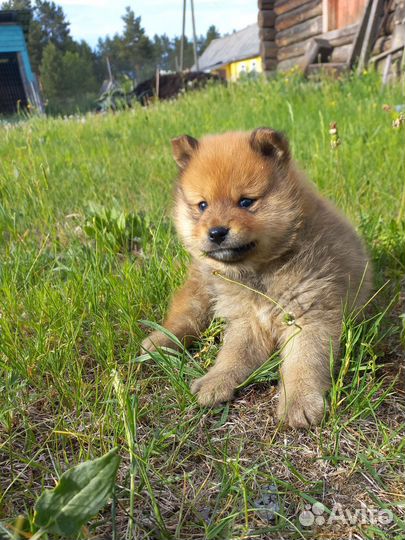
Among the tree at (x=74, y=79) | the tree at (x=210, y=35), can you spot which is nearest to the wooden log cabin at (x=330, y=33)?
the tree at (x=74, y=79)

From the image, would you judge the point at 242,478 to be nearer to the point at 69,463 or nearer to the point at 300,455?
the point at 300,455

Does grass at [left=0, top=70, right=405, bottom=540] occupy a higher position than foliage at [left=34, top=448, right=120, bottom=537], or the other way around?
foliage at [left=34, top=448, right=120, bottom=537]

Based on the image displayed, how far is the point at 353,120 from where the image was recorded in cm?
429

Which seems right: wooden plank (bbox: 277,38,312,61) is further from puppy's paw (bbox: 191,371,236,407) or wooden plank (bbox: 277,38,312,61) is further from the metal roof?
the metal roof

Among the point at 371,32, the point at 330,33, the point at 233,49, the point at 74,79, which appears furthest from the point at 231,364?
the point at 74,79

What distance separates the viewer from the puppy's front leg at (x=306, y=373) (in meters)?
1.35

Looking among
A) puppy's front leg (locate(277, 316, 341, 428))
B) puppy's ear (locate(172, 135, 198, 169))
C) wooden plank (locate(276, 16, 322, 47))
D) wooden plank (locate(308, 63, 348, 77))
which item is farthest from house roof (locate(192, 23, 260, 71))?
puppy's front leg (locate(277, 316, 341, 428))

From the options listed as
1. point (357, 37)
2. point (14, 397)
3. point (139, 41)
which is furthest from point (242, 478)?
point (139, 41)

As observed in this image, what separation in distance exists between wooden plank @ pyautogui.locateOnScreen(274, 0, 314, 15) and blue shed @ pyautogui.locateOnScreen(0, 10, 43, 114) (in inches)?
507

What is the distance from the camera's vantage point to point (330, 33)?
8.61 m

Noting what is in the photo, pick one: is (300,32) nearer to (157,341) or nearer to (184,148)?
(184,148)

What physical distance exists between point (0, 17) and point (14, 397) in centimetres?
2305

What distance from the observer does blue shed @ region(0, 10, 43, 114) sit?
1988cm

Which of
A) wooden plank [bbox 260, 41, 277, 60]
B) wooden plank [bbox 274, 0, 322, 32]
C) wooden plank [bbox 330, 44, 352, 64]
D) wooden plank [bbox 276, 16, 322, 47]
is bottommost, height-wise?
wooden plank [bbox 330, 44, 352, 64]
